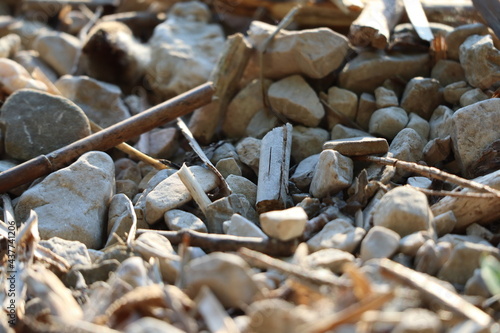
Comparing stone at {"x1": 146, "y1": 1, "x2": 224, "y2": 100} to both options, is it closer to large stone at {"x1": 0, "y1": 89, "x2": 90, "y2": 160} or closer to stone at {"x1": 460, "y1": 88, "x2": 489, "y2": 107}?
large stone at {"x1": 0, "y1": 89, "x2": 90, "y2": 160}

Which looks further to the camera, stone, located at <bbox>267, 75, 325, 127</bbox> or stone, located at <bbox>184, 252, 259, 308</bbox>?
stone, located at <bbox>267, 75, 325, 127</bbox>

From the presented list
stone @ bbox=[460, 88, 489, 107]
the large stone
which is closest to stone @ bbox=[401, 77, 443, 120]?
stone @ bbox=[460, 88, 489, 107]

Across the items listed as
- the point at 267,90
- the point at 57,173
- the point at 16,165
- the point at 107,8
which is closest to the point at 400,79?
the point at 267,90

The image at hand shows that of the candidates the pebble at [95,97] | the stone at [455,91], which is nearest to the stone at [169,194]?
the pebble at [95,97]

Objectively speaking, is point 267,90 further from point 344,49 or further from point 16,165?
point 16,165

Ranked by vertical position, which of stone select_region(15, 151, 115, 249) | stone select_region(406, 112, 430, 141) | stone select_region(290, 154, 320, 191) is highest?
stone select_region(406, 112, 430, 141)

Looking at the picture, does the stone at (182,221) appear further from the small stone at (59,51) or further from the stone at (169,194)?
the small stone at (59,51)
